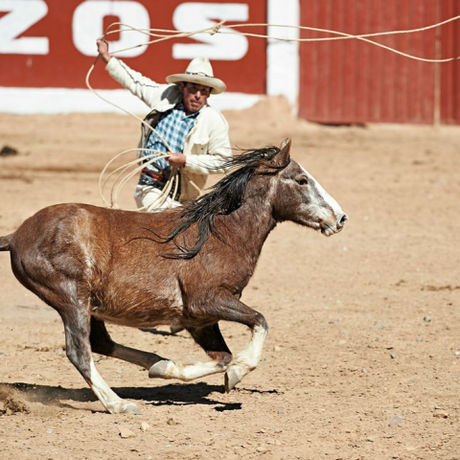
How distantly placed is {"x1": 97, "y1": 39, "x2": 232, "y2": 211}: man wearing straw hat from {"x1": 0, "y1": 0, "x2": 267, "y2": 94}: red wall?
1009 centimetres

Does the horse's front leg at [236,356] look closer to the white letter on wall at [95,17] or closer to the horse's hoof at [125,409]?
the horse's hoof at [125,409]

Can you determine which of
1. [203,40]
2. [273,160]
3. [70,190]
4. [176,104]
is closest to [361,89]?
[203,40]

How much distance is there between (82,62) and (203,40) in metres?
2.29

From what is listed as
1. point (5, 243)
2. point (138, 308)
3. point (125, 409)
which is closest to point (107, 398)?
point (125, 409)

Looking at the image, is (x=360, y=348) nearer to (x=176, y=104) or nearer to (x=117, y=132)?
(x=176, y=104)

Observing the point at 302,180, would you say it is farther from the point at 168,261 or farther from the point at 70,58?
the point at 70,58

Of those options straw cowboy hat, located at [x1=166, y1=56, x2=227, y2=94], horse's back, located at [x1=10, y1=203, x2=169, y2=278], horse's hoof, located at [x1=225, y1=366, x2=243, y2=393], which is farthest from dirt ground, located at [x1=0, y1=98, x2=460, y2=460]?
straw cowboy hat, located at [x1=166, y1=56, x2=227, y2=94]

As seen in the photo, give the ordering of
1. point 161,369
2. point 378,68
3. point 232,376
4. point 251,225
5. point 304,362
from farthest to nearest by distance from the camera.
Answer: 1. point 378,68
2. point 304,362
3. point 251,225
4. point 161,369
5. point 232,376

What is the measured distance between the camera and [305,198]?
18.5ft

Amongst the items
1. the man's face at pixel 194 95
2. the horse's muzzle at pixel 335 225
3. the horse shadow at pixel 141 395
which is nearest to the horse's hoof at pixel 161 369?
the horse shadow at pixel 141 395

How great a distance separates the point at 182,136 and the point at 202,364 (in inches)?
79.9

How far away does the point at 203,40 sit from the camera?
16922 mm

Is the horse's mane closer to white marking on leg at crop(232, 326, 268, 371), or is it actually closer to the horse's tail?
white marking on leg at crop(232, 326, 268, 371)

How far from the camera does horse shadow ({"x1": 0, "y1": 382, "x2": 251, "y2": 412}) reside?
5.64m
